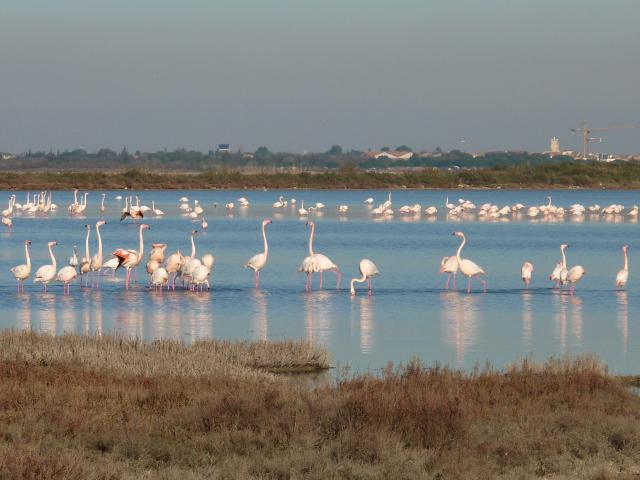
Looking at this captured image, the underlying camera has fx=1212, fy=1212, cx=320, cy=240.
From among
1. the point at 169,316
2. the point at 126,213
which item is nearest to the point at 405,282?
the point at 169,316

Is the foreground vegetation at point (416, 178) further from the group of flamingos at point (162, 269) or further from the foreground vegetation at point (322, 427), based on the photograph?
the foreground vegetation at point (322, 427)

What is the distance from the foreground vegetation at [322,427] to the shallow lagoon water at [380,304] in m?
3.83

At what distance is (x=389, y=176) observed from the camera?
10869 cm

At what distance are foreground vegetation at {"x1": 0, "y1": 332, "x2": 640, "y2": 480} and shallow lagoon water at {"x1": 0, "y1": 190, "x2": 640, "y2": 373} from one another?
12.6 ft

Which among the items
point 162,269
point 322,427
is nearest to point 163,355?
point 322,427

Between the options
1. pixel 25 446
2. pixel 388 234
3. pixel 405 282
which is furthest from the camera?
pixel 388 234

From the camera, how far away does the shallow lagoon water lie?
17.3 metres

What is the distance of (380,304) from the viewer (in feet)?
74.0

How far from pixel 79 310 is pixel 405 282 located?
27.6 ft

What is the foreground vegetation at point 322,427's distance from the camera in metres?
8.45

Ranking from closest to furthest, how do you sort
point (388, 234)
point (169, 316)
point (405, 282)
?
point (169, 316)
point (405, 282)
point (388, 234)

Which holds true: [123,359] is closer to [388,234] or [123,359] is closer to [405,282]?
[405,282]

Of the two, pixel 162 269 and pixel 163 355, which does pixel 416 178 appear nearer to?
pixel 162 269

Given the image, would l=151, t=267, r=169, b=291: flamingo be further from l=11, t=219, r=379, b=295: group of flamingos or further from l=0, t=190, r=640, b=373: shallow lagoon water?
l=0, t=190, r=640, b=373: shallow lagoon water
